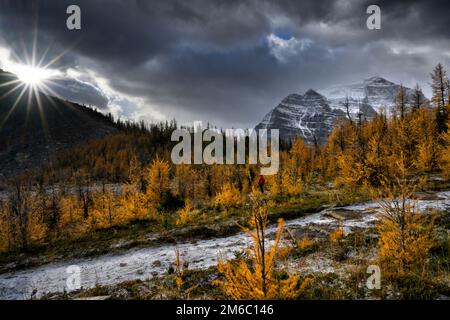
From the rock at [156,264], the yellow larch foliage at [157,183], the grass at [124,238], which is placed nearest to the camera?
the rock at [156,264]

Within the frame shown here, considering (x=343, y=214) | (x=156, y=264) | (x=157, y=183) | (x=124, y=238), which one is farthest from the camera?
(x=157, y=183)

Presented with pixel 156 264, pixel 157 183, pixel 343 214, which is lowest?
pixel 156 264

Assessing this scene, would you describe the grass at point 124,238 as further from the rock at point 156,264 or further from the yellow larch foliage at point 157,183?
the yellow larch foliage at point 157,183

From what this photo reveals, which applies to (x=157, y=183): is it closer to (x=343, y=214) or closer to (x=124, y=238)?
(x=124, y=238)

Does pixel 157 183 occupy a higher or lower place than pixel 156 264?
higher

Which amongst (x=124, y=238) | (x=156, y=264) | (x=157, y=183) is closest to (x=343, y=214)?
(x=156, y=264)

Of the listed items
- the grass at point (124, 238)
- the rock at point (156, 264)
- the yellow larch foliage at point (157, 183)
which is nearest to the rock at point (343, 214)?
the grass at point (124, 238)

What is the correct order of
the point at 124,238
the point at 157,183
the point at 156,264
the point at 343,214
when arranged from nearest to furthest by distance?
the point at 156,264 → the point at 343,214 → the point at 124,238 → the point at 157,183

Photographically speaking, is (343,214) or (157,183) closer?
(343,214)

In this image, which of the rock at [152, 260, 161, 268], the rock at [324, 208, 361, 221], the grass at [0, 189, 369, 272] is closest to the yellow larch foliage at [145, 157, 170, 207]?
the grass at [0, 189, 369, 272]

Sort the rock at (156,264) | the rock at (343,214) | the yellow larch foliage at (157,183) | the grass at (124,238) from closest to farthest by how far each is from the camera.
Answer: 1. the rock at (156,264)
2. the grass at (124,238)
3. the rock at (343,214)
4. the yellow larch foliage at (157,183)

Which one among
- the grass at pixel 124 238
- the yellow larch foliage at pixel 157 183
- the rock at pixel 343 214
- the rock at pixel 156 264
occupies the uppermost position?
the yellow larch foliage at pixel 157 183

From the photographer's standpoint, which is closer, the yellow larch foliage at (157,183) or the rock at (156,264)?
the rock at (156,264)
